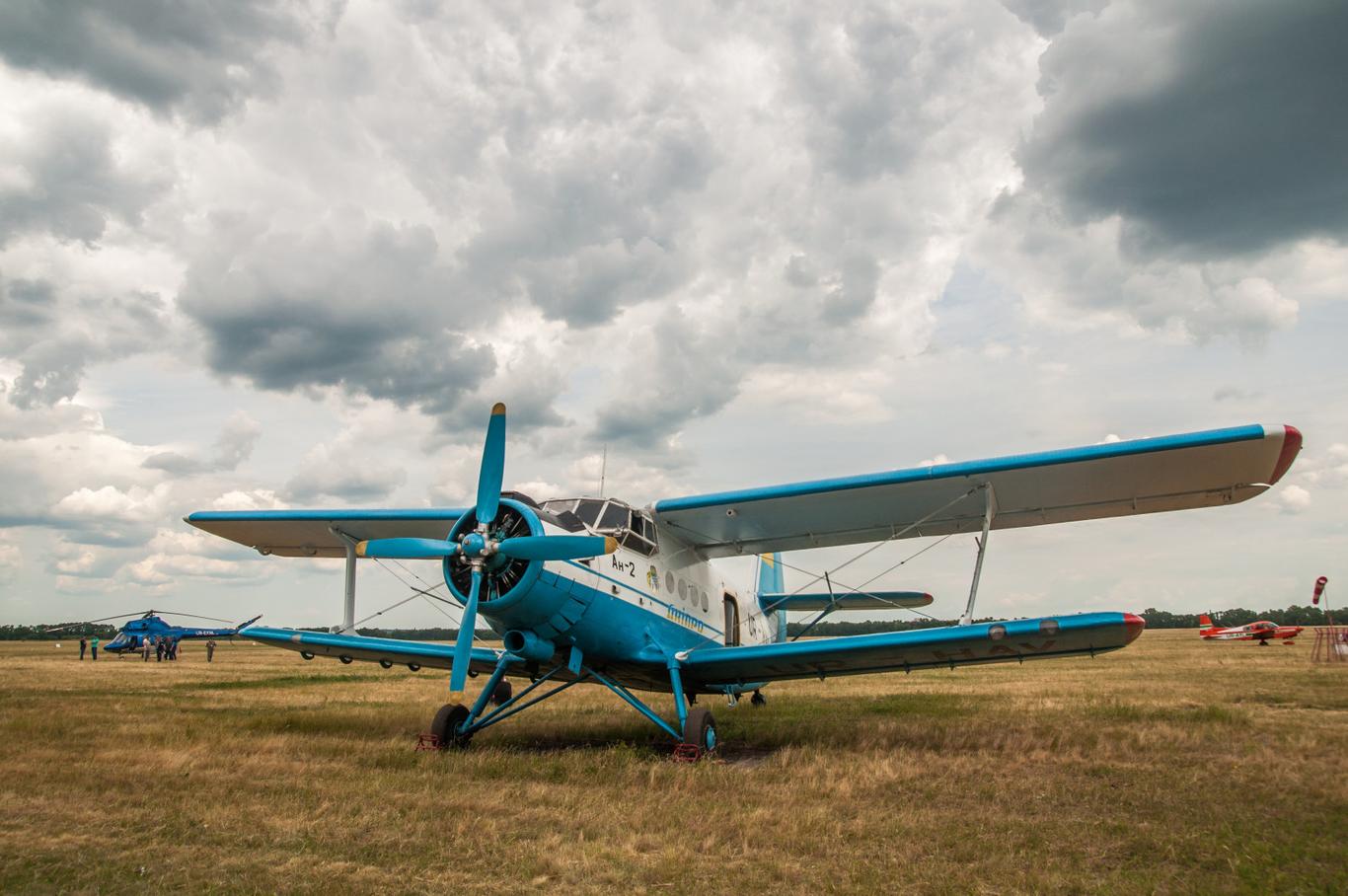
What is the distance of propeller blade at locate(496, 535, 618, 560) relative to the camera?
879 cm

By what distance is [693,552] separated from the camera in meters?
13.3

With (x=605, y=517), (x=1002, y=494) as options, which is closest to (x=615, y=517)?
(x=605, y=517)

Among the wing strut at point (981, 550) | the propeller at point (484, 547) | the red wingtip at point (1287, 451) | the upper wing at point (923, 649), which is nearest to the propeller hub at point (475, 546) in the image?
the propeller at point (484, 547)

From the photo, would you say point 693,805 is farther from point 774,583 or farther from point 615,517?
point 774,583

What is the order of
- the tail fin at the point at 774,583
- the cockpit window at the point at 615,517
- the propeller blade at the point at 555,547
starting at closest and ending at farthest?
the propeller blade at the point at 555,547
the cockpit window at the point at 615,517
the tail fin at the point at 774,583

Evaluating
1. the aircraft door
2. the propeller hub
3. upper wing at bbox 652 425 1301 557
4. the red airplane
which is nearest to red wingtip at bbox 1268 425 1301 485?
upper wing at bbox 652 425 1301 557

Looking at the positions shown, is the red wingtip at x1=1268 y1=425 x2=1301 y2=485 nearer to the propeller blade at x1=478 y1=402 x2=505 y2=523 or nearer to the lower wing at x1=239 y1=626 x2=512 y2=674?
the propeller blade at x1=478 y1=402 x2=505 y2=523

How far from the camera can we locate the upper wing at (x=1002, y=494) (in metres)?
9.71

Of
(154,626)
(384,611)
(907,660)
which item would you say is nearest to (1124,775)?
(907,660)

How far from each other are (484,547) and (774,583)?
37.0 ft

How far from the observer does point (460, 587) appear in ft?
31.2

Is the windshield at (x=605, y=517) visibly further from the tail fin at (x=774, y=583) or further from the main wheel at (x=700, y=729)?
the tail fin at (x=774, y=583)

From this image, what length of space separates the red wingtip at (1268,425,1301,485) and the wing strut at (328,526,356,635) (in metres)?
13.3

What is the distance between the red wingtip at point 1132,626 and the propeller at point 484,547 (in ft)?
19.6
